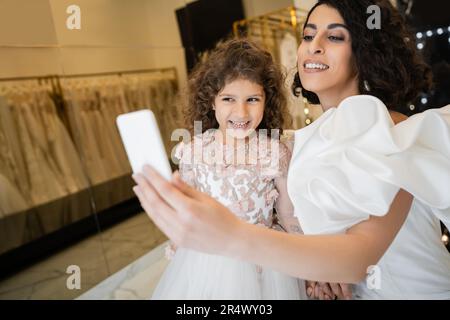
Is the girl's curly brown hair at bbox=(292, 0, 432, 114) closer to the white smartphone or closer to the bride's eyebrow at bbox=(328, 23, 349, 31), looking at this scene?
the bride's eyebrow at bbox=(328, 23, 349, 31)

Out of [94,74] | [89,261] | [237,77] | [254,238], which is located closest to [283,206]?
[237,77]

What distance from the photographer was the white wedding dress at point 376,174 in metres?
0.49

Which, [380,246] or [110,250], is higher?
[380,246]

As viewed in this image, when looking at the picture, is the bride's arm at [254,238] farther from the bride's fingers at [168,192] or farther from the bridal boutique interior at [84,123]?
the bridal boutique interior at [84,123]

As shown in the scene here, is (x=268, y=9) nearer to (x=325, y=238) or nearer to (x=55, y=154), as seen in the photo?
(x=55, y=154)

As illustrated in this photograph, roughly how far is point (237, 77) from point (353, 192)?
1.71 ft

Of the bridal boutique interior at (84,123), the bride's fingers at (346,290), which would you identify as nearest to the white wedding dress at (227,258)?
the bride's fingers at (346,290)

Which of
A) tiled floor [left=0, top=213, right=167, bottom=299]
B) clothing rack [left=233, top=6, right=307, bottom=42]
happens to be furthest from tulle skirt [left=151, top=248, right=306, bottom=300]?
clothing rack [left=233, top=6, right=307, bottom=42]

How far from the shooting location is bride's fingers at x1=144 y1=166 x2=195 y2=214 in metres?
0.35
